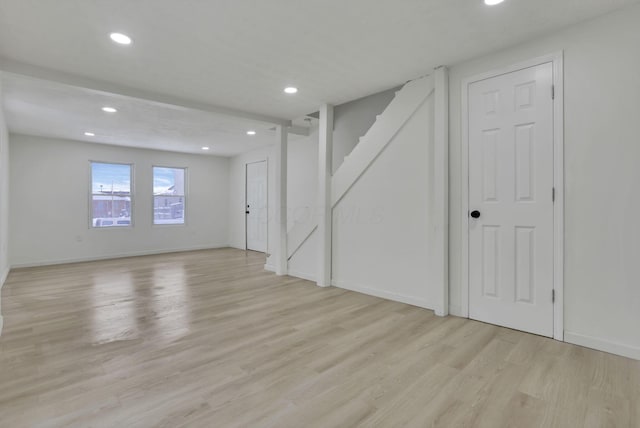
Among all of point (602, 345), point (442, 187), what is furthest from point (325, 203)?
point (602, 345)

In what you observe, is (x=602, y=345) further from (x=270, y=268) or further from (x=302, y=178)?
(x=302, y=178)

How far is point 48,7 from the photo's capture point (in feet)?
7.38

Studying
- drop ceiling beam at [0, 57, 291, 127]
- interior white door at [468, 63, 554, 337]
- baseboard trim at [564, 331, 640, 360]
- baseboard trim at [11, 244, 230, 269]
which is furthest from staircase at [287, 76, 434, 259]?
baseboard trim at [11, 244, 230, 269]

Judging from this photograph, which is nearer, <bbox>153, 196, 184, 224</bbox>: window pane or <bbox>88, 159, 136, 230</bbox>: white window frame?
<bbox>88, 159, 136, 230</bbox>: white window frame

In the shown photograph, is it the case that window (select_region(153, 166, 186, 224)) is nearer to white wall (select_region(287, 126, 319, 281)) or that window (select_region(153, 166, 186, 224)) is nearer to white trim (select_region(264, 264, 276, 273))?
white wall (select_region(287, 126, 319, 281))

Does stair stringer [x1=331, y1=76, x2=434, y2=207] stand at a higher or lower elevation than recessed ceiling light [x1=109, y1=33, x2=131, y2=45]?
lower

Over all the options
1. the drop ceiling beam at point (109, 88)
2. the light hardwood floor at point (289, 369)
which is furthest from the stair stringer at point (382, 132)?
the drop ceiling beam at point (109, 88)

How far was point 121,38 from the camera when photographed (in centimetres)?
265

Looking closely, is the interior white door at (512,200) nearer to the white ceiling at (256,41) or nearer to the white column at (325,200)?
the white ceiling at (256,41)

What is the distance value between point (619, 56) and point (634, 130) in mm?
566

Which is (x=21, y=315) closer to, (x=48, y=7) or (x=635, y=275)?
(x=48, y=7)

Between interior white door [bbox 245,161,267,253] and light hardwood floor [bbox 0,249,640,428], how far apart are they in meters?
4.00

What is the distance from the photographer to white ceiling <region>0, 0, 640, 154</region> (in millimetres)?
2297

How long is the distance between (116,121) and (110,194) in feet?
8.28
